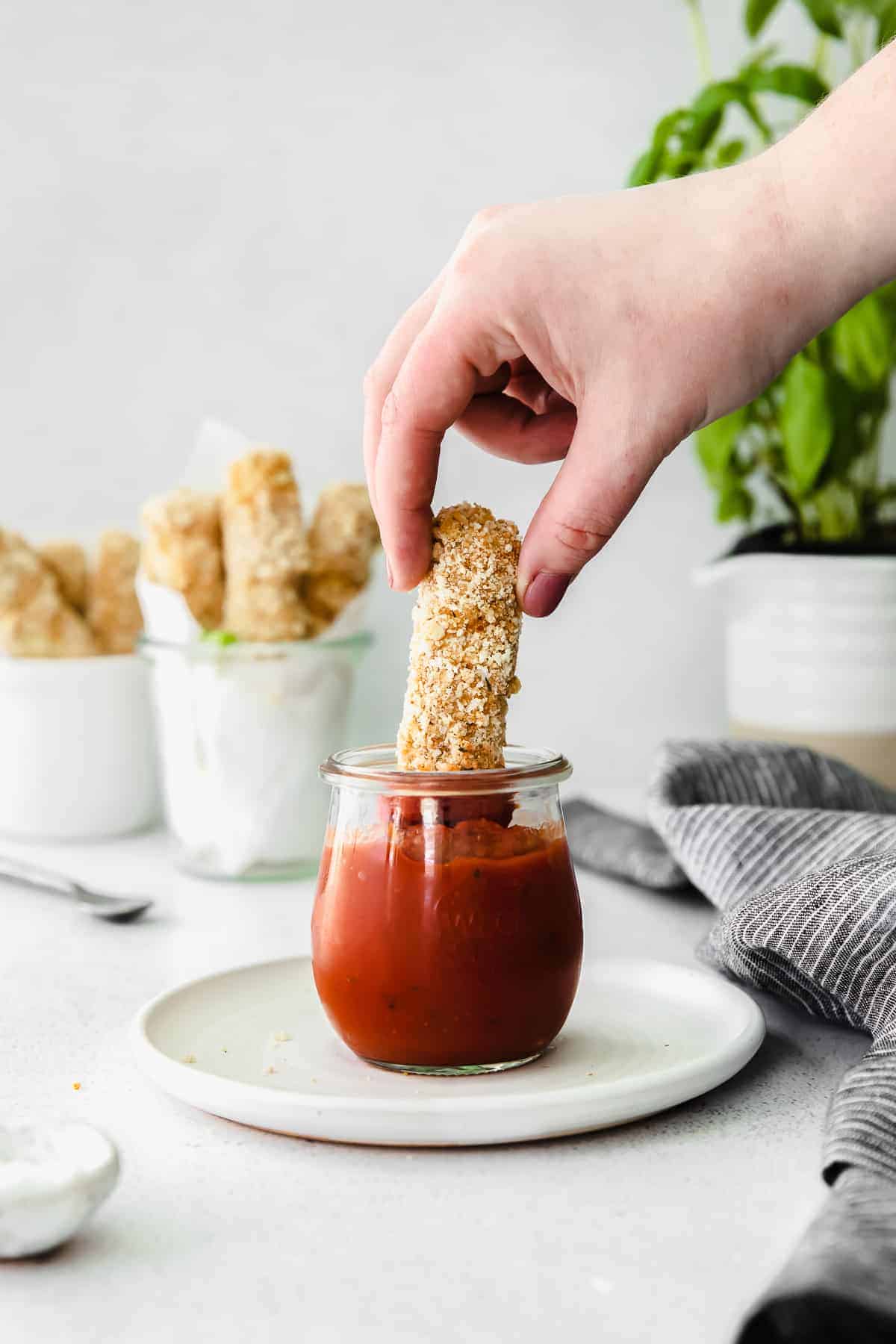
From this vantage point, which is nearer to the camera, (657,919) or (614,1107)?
(614,1107)

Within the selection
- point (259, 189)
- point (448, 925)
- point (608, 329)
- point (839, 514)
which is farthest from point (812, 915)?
point (259, 189)

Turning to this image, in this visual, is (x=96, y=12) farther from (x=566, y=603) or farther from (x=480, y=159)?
(x=566, y=603)

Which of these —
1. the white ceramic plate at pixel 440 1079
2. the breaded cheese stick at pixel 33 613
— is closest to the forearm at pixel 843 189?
the white ceramic plate at pixel 440 1079

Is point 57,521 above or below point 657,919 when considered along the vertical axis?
above

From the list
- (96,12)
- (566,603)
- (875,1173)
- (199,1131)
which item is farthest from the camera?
(566,603)

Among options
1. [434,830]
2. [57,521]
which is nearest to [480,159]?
[57,521]

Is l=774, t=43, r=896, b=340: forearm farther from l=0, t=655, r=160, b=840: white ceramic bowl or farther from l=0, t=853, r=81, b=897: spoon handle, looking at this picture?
l=0, t=655, r=160, b=840: white ceramic bowl

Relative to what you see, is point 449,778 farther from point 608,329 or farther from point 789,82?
point 789,82
